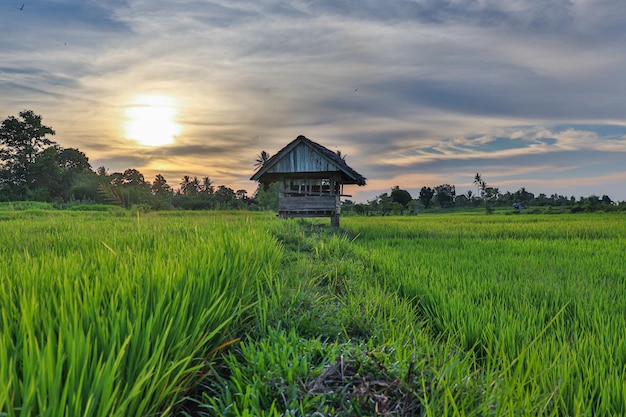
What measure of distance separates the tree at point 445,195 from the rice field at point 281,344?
267ft

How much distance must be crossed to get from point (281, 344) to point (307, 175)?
13.8 meters

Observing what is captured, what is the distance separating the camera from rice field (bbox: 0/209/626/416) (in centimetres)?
169

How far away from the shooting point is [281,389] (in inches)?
80.0

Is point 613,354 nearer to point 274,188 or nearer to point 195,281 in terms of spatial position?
point 195,281

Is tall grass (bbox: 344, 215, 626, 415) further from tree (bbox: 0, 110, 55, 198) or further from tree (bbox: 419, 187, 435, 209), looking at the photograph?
tree (bbox: 419, 187, 435, 209)

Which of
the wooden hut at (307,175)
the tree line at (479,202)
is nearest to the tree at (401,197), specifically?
the tree line at (479,202)

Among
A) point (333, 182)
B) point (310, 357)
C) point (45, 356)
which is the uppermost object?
point (333, 182)

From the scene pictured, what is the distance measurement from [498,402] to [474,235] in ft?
42.0

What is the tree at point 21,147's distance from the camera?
164 feet

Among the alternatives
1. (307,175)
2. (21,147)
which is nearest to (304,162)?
(307,175)

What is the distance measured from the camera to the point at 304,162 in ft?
52.1

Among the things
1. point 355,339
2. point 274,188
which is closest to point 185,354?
point 355,339

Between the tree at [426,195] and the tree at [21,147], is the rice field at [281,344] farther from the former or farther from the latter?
the tree at [426,195]

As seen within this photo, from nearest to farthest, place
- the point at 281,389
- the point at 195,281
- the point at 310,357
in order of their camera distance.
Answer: the point at 281,389
the point at 310,357
the point at 195,281
